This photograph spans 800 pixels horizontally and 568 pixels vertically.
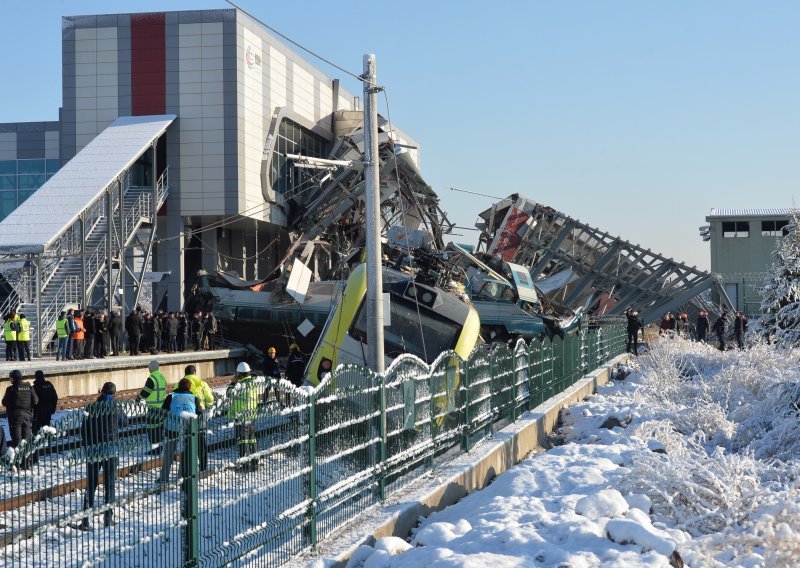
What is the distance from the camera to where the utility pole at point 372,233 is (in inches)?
597

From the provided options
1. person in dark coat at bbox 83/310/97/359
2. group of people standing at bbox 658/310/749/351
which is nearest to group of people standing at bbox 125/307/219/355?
person in dark coat at bbox 83/310/97/359

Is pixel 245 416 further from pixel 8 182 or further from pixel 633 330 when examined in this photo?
pixel 8 182

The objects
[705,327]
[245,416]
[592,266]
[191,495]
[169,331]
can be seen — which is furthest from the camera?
[592,266]

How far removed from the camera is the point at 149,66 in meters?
42.3

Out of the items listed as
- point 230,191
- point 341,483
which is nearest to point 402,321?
point 341,483

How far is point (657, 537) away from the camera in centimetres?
833

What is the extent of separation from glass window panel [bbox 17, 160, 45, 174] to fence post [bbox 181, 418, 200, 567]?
51.2 metres

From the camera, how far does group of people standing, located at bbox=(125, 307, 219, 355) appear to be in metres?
29.2

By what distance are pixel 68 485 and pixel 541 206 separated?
4210 centimetres

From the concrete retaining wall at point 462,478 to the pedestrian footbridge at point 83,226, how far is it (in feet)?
45.5

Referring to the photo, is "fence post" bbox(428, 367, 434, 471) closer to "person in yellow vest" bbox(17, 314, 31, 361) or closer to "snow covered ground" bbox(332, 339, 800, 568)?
"snow covered ground" bbox(332, 339, 800, 568)

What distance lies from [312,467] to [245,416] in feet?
4.99

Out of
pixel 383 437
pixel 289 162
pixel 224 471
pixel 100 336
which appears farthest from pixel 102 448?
pixel 289 162

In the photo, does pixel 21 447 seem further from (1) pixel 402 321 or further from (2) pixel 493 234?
(2) pixel 493 234
